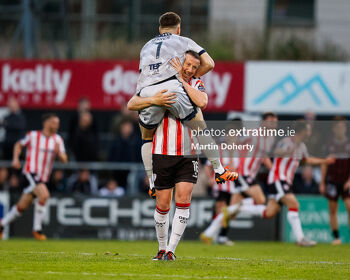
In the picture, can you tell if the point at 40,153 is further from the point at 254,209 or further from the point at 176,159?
the point at 176,159

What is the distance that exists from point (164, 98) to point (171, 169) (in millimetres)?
779

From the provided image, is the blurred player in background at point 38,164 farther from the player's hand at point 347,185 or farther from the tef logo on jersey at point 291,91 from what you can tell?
the player's hand at point 347,185

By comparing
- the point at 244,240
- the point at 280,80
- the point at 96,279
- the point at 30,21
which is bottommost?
the point at 244,240

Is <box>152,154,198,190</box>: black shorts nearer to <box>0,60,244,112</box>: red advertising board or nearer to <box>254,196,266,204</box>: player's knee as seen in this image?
<box>254,196,266,204</box>: player's knee

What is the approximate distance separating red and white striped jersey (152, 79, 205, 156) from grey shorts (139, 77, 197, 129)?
7 centimetres

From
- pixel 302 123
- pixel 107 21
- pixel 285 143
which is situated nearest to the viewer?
pixel 302 123

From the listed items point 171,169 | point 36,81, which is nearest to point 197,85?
point 171,169

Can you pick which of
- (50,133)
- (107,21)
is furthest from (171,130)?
(107,21)

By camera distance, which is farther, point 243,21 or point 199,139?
point 243,21

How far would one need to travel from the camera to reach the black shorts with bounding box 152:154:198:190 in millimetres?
8508

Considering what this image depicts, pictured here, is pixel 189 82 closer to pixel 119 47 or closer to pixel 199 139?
pixel 199 139

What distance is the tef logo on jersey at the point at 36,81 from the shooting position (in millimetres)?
18641

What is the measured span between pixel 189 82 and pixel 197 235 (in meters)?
8.87

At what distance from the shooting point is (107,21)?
2444 cm
